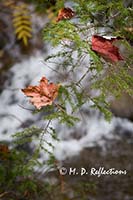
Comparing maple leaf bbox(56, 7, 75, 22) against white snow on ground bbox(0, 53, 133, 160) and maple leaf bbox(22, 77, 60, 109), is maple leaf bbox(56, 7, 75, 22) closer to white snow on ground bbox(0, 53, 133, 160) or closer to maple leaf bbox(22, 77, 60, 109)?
maple leaf bbox(22, 77, 60, 109)

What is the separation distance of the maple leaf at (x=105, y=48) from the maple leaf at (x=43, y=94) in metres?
0.29

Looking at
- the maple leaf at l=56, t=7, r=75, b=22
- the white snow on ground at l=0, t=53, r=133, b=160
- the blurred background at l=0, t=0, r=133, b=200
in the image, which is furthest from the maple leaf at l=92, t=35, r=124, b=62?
the white snow on ground at l=0, t=53, r=133, b=160

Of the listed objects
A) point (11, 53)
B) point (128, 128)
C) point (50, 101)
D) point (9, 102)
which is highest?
point (11, 53)

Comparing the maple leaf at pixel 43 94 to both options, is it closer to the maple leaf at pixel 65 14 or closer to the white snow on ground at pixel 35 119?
the maple leaf at pixel 65 14

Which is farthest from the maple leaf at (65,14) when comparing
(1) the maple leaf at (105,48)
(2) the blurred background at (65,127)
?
(2) the blurred background at (65,127)

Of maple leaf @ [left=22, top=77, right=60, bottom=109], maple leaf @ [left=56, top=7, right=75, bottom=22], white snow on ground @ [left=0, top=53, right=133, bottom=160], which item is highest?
white snow on ground @ [left=0, top=53, right=133, bottom=160]

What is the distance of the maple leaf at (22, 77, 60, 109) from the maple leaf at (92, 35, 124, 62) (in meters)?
0.29

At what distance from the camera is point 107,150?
407cm

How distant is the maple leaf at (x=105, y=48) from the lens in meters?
1.40

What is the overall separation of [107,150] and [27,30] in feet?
8.39

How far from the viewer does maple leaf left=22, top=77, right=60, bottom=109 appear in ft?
5.35

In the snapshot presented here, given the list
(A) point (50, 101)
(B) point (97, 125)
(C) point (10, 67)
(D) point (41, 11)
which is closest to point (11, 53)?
(C) point (10, 67)

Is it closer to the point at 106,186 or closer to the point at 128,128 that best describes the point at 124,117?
the point at 128,128

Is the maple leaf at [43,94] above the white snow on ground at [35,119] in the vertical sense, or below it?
below
